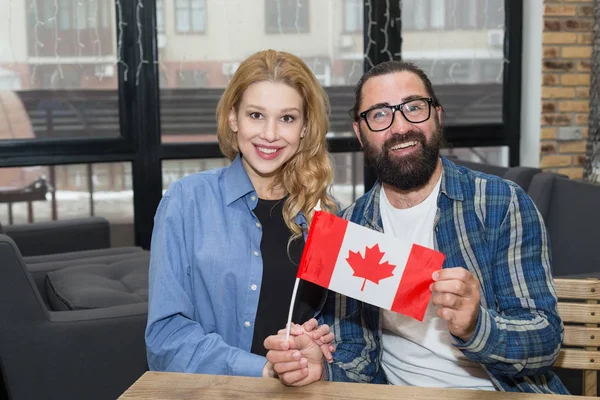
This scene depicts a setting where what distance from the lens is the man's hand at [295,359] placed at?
1.54 meters

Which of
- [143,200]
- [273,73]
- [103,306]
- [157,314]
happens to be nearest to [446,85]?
[143,200]

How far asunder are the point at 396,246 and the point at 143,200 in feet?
12.0

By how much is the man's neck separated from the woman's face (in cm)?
26

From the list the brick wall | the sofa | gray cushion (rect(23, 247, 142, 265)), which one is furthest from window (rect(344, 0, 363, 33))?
the sofa

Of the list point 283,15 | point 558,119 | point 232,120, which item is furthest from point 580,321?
point 283,15

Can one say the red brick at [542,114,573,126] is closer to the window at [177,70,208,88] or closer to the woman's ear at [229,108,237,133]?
the window at [177,70,208,88]

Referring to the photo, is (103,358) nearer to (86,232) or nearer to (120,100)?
(86,232)

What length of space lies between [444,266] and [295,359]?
46cm

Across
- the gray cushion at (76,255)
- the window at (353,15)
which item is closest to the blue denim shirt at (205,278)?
the gray cushion at (76,255)

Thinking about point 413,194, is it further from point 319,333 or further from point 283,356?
point 283,356

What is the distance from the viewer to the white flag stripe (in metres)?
1.48

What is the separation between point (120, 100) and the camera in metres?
4.89

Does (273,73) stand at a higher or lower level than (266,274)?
higher

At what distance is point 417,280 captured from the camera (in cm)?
147
